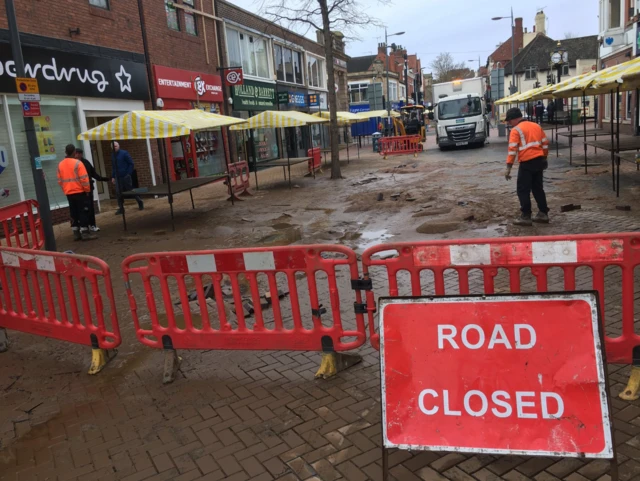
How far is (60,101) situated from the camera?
43.7ft

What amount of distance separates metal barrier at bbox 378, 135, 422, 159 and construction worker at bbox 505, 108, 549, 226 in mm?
18320

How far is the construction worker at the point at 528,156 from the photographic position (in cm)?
855

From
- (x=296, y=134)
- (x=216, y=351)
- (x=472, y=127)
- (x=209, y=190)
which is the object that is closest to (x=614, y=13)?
(x=472, y=127)

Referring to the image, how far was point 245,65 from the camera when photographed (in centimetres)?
2491

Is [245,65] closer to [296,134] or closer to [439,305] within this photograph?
[296,134]

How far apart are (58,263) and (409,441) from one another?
359 centimetres

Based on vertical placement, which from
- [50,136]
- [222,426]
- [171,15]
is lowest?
[222,426]

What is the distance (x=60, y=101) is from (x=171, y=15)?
6.96 m

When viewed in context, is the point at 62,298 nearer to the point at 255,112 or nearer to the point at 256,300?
the point at 256,300

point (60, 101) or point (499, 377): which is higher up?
point (60, 101)

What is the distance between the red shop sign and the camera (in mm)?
17362

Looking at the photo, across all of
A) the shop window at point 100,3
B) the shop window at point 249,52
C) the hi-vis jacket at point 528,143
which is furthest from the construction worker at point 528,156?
the shop window at point 249,52

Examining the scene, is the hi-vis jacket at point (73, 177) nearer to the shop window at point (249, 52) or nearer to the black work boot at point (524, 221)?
the black work boot at point (524, 221)

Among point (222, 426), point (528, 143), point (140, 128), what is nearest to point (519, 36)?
point (528, 143)
